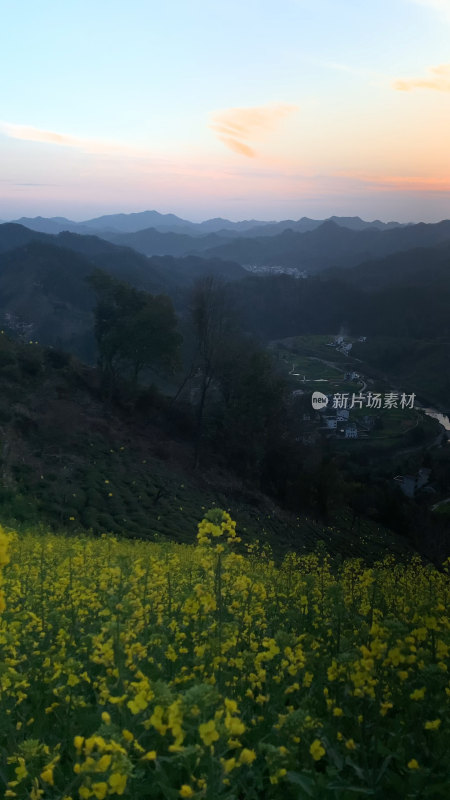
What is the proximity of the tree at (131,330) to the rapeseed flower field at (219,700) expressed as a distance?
1024 inches

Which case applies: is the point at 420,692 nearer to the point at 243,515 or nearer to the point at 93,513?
the point at 93,513

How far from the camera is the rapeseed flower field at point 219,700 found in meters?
2.54

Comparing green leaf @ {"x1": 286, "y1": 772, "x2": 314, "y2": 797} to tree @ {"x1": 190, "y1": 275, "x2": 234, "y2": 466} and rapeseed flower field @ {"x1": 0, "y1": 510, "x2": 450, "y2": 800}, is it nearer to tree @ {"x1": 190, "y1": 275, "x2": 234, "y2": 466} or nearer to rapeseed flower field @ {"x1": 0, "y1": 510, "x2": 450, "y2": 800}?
rapeseed flower field @ {"x1": 0, "y1": 510, "x2": 450, "y2": 800}

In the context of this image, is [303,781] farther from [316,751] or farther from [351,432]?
[351,432]

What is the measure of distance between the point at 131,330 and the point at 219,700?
94.8ft

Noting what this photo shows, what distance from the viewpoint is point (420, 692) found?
3.28 m

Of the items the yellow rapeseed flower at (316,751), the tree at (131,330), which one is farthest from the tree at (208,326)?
the yellow rapeseed flower at (316,751)

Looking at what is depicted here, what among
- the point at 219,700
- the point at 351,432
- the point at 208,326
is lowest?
the point at 351,432

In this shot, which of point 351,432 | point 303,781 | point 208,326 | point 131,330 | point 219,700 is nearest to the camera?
point 303,781

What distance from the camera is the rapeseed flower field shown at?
2.54 metres

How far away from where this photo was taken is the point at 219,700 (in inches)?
117

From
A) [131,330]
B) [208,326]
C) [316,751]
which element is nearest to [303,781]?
[316,751]

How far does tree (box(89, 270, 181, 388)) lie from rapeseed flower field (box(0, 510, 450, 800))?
26.0 meters

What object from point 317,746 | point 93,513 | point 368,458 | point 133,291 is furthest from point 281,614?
point 368,458
